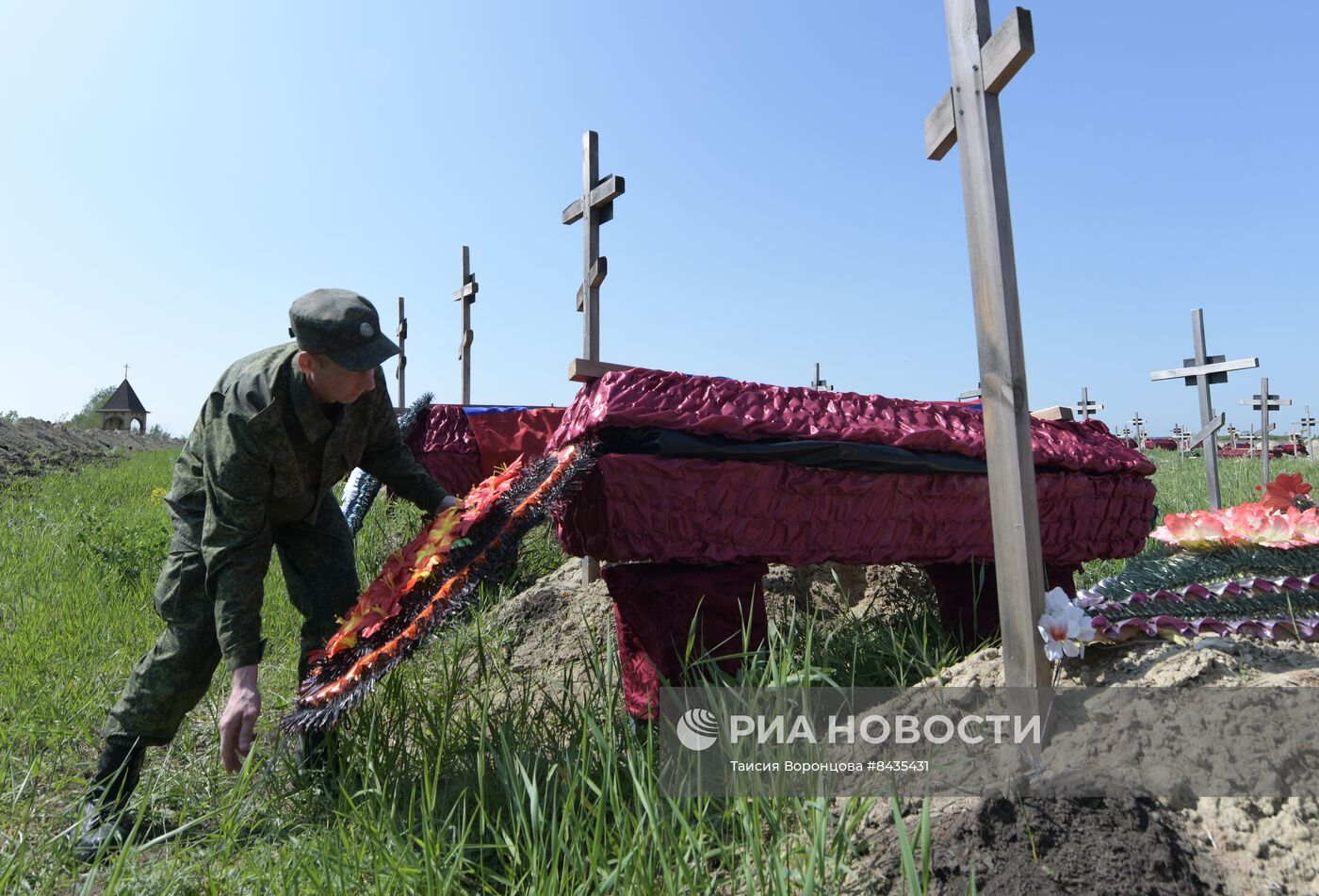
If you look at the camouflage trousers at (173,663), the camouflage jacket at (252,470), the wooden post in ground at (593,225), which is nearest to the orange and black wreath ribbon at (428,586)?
Result: the camouflage jacket at (252,470)

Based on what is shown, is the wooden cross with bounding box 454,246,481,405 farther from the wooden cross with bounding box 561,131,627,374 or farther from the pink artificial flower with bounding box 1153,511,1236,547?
the pink artificial flower with bounding box 1153,511,1236,547

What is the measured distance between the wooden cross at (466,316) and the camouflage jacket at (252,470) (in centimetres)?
662

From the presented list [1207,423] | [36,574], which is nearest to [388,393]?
[36,574]

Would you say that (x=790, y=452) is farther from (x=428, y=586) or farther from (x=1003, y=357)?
(x=428, y=586)

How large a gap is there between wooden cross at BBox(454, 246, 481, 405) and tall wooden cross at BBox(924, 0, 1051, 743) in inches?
299

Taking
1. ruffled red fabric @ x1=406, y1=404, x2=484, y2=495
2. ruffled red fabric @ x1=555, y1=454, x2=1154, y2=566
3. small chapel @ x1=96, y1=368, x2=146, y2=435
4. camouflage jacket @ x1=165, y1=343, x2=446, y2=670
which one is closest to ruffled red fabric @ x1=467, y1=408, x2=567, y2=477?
ruffled red fabric @ x1=406, y1=404, x2=484, y2=495

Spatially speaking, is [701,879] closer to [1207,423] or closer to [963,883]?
[963,883]

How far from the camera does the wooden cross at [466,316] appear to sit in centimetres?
905

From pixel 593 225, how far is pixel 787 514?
364 centimetres

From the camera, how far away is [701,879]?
1554 mm

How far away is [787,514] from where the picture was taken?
2.36 m

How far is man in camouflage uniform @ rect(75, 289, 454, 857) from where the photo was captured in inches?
82.0

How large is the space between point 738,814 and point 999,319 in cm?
125

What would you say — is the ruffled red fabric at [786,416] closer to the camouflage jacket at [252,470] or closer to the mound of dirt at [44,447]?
the camouflage jacket at [252,470]
